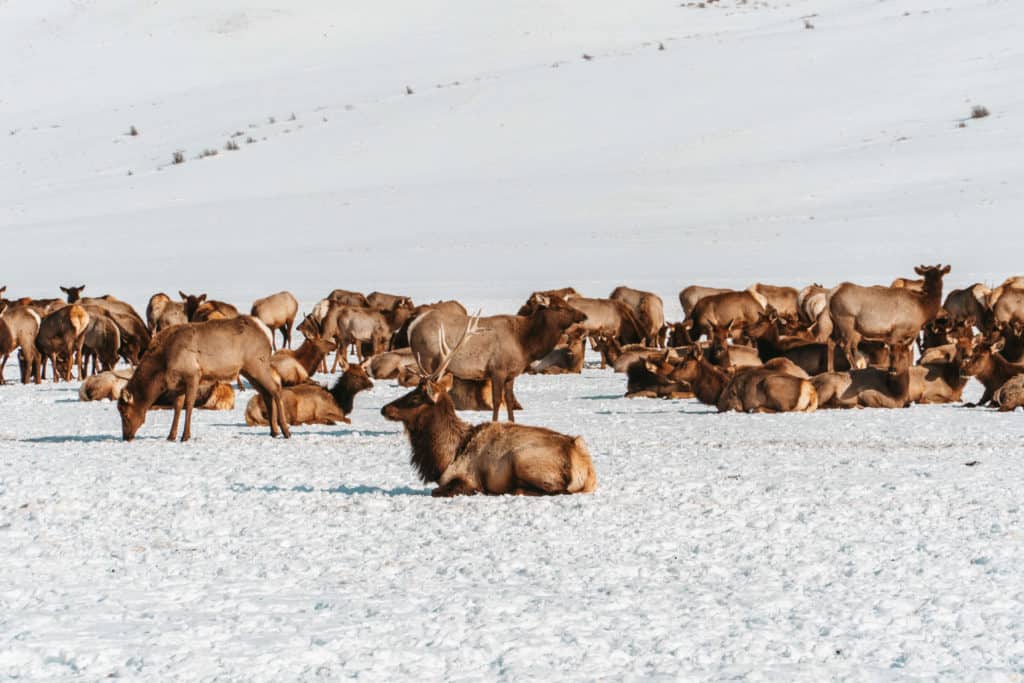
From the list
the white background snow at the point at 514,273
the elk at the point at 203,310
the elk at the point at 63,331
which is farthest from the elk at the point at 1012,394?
the elk at the point at 63,331

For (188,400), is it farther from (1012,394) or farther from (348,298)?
(348,298)

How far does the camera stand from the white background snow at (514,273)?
19.5 feet

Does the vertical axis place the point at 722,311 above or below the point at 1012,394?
above

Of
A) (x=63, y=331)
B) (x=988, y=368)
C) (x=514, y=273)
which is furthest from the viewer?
(x=514, y=273)

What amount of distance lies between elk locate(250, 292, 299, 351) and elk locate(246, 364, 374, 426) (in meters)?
13.4

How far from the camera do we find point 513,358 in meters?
14.5

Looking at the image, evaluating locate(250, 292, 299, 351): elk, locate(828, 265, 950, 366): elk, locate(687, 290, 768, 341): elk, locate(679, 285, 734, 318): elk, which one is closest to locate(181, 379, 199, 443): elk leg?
locate(828, 265, 950, 366): elk

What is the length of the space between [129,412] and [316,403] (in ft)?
9.18

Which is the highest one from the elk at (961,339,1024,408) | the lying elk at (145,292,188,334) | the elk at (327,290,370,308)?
the elk at (327,290,370,308)

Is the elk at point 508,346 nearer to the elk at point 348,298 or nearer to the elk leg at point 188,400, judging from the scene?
the elk leg at point 188,400

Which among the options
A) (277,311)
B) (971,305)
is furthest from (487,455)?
(277,311)

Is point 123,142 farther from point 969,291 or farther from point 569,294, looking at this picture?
point 969,291

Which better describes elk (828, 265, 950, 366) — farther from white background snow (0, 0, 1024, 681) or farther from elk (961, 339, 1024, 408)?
white background snow (0, 0, 1024, 681)

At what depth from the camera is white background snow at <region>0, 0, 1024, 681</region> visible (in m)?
5.95
